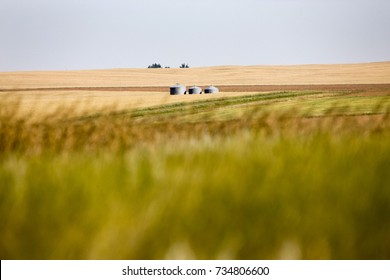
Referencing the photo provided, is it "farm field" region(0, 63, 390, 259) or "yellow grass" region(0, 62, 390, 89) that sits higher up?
"farm field" region(0, 63, 390, 259)

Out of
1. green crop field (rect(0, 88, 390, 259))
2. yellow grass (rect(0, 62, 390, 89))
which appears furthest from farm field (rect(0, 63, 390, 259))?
yellow grass (rect(0, 62, 390, 89))

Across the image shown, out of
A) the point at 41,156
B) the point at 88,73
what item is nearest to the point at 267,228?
the point at 41,156

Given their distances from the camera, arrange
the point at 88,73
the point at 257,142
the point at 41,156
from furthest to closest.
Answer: the point at 88,73, the point at 257,142, the point at 41,156

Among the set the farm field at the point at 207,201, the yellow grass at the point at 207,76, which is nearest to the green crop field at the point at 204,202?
the farm field at the point at 207,201

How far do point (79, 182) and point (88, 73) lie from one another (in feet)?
226

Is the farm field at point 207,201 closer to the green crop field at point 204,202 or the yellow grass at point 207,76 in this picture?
the green crop field at point 204,202

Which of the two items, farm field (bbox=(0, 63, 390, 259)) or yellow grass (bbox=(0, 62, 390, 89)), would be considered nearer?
farm field (bbox=(0, 63, 390, 259))

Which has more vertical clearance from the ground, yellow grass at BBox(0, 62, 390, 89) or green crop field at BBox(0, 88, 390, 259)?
green crop field at BBox(0, 88, 390, 259)

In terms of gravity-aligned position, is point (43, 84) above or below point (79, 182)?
below

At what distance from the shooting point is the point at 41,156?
221cm

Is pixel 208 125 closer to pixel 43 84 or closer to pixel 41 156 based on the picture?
pixel 41 156

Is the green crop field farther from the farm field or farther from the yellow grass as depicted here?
the yellow grass

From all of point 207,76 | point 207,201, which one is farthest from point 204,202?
point 207,76
